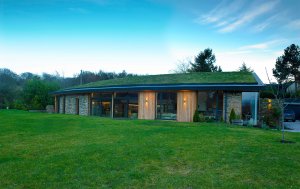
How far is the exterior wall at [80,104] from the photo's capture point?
971 inches

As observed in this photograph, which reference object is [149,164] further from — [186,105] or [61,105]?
[61,105]

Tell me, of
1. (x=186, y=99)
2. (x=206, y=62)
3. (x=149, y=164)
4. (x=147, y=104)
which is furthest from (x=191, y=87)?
(x=206, y=62)

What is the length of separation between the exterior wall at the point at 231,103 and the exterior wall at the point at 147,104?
226 inches

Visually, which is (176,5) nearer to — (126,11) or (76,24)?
(126,11)

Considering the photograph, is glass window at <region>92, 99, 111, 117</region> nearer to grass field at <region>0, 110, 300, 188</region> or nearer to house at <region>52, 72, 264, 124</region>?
house at <region>52, 72, 264, 124</region>

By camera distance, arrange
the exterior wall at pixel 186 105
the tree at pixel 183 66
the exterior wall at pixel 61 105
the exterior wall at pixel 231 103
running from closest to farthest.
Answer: the exterior wall at pixel 231 103
the exterior wall at pixel 186 105
the exterior wall at pixel 61 105
the tree at pixel 183 66

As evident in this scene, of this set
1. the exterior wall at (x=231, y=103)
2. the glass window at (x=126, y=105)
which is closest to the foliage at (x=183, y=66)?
the glass window at (x=126, y=105)

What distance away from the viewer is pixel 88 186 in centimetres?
427

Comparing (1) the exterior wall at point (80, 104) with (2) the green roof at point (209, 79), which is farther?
(1) the exterior wall at point (80, 104)

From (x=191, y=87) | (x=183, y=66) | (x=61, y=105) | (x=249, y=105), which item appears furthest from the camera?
(x=183, y=66)

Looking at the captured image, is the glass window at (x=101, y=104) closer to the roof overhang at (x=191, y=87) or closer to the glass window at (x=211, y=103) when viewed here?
the roof overhang at (x=191, y=87)

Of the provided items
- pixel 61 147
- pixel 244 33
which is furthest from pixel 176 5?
pixel 61 147

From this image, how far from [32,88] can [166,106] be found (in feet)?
94.8

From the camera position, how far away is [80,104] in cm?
2603
